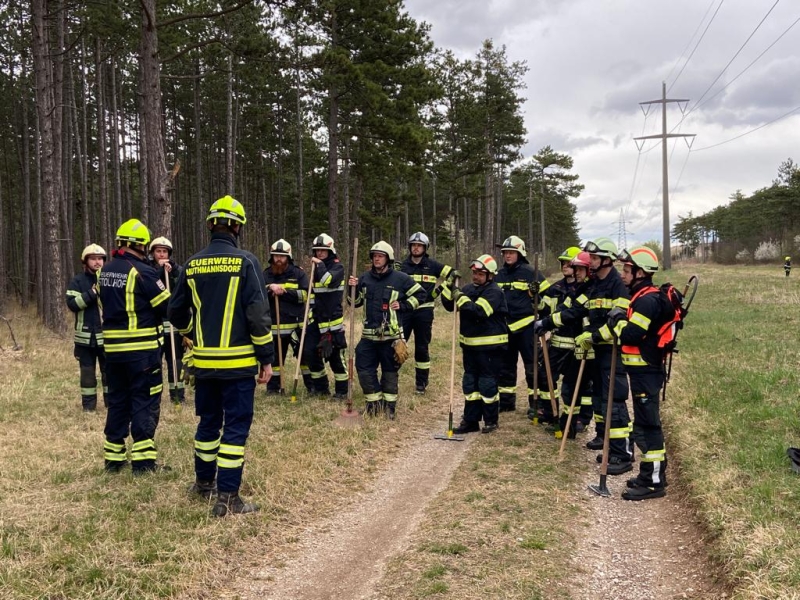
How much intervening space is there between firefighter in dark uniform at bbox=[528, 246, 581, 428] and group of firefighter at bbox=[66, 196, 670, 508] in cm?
2

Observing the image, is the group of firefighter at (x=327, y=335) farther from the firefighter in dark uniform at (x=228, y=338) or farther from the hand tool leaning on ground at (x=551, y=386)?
the hand tool leaning on ground at (x=551, y=386)

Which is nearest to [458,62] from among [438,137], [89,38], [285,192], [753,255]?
[438,137]

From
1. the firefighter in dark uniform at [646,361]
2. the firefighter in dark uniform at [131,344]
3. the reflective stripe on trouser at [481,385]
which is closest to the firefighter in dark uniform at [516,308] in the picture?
the reflective stripe on trouser at [481,385]

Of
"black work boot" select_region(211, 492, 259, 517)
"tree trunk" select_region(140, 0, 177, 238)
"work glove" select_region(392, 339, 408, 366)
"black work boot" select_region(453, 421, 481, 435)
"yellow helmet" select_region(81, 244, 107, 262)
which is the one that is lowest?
"black work boot" select_region(453, 421, 481, 435)

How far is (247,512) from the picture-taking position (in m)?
4.75

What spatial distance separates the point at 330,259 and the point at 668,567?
6355 millimetres

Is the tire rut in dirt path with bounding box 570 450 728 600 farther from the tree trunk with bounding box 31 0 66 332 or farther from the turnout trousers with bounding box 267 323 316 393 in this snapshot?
the tree trunk with bounding box 31 0 66 332

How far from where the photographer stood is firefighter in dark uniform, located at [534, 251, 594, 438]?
6691 millimetres

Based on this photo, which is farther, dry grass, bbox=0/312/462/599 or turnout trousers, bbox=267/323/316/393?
turnout trousers, bbox=267/323/316/393

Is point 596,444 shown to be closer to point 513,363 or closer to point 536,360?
point 536,360

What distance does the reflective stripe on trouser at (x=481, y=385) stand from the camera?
24.0 feet

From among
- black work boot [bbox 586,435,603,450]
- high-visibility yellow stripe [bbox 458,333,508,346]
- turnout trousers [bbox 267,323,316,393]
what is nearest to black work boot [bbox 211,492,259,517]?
high-visibility yellow stripe [bbox 458,333,508,346]

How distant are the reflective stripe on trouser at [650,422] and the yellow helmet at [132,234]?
5.22 m

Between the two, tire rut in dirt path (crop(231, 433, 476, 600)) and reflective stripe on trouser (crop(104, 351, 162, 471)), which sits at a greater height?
reflective stripe on trouser (crop(104, 351, 162, 471))
